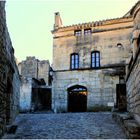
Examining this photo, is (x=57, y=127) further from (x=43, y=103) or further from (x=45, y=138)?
(x=43, y=103)

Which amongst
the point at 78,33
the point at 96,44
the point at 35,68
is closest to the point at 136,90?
the point at 96,44

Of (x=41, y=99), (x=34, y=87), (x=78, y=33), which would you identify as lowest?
(x=41, y=99)

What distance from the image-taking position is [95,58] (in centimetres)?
1867

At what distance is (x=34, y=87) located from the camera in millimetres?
21750

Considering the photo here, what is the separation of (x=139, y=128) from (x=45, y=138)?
3.15 m

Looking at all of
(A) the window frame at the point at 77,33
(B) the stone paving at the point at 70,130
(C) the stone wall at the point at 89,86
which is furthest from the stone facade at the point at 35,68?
(B) the stone paving at the point at 70,130

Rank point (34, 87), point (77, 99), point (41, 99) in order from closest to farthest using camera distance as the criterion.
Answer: point (77, 99), point (34, 87), point (41, 99)

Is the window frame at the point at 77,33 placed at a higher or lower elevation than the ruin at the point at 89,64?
higher

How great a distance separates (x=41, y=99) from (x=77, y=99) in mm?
5800

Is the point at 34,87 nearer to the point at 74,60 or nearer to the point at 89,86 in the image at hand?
the point at 74,60

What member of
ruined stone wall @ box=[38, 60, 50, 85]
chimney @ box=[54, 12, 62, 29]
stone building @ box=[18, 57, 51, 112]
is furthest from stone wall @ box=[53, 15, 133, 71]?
ruined stone wall @ box=[38, 60, 50, 85]

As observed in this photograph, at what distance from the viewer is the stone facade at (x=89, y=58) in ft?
57.8

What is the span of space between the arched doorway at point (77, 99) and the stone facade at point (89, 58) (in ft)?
1.67

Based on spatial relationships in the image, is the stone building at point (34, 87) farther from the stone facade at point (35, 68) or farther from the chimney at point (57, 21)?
the chimney at point (57, 21)
